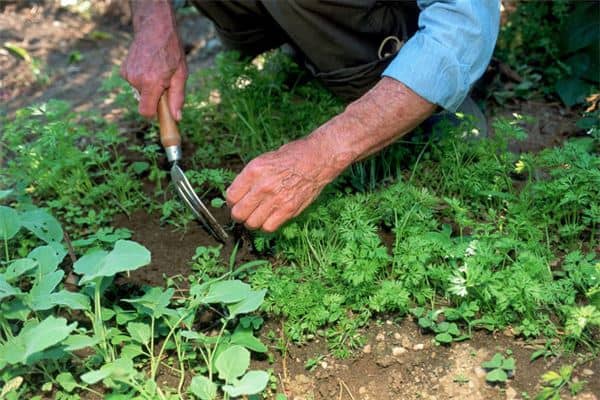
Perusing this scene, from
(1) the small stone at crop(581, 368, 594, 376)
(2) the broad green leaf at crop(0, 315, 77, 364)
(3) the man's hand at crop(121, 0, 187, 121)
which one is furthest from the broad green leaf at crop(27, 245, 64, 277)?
(1) the small stone at crop(581, 368, 594, 376)

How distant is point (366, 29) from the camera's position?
9.70ft

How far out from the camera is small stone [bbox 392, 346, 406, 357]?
2270mm

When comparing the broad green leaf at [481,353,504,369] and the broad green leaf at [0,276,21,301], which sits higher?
the broad green leaf at [0,276,21,301]

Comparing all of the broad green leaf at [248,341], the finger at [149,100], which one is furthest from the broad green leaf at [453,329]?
the finger at [149,100]

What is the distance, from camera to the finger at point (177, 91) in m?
2.79

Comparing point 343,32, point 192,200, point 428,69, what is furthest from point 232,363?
point 343,32

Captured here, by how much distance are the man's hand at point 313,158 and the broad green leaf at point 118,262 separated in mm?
357

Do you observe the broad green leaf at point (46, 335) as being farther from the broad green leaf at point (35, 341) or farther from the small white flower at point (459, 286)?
the small white flower at point (459, 286)

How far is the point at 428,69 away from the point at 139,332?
1161mm

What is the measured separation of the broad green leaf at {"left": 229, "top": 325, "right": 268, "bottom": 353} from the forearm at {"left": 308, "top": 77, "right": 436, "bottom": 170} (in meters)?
0.59

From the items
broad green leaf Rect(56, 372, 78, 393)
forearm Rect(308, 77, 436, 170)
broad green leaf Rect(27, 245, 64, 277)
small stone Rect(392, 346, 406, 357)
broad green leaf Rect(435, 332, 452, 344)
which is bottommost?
small stone Rect(392, 346, 406, 357)

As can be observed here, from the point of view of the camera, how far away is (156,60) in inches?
111

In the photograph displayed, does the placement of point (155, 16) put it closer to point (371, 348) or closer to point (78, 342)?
point (78, 342)

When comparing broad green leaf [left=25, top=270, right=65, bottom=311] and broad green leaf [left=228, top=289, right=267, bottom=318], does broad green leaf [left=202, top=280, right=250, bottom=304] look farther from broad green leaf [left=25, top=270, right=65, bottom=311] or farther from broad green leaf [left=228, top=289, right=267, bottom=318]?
broad green leaf [left=25, top=270, right=65, bottom=311]
